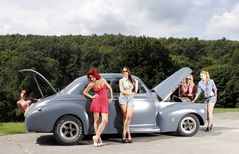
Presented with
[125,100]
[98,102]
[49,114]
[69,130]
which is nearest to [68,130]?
[69,130]

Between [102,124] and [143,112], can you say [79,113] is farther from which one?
[143,112]

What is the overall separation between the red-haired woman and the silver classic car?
0.35 meters

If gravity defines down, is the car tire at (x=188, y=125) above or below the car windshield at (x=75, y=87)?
below

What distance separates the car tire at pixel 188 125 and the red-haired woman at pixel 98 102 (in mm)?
2346

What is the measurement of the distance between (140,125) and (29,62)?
6346 centimetres

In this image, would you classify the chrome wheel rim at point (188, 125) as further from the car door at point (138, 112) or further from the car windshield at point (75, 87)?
the car windshield at point (75, 87)

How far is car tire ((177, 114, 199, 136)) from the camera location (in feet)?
41.1

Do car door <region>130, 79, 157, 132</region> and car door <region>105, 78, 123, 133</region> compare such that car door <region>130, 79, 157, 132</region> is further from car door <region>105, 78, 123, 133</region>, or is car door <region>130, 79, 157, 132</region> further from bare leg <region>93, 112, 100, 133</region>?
bare leg <region>93, 112, 100, 133</region>

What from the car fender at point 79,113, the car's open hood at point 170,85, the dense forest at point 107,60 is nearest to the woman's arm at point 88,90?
the car fender at point 79,113

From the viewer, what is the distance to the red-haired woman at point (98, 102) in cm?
1106

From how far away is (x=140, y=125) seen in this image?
12047mm

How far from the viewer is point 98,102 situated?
437 inches

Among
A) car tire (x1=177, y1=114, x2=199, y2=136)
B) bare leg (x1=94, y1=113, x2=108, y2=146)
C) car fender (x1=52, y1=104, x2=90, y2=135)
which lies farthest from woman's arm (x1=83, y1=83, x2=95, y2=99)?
car tire (x1=177, y1=114, x2=199, y2=136)

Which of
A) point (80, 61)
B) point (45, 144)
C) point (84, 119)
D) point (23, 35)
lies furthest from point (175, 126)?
point (23, 35)
